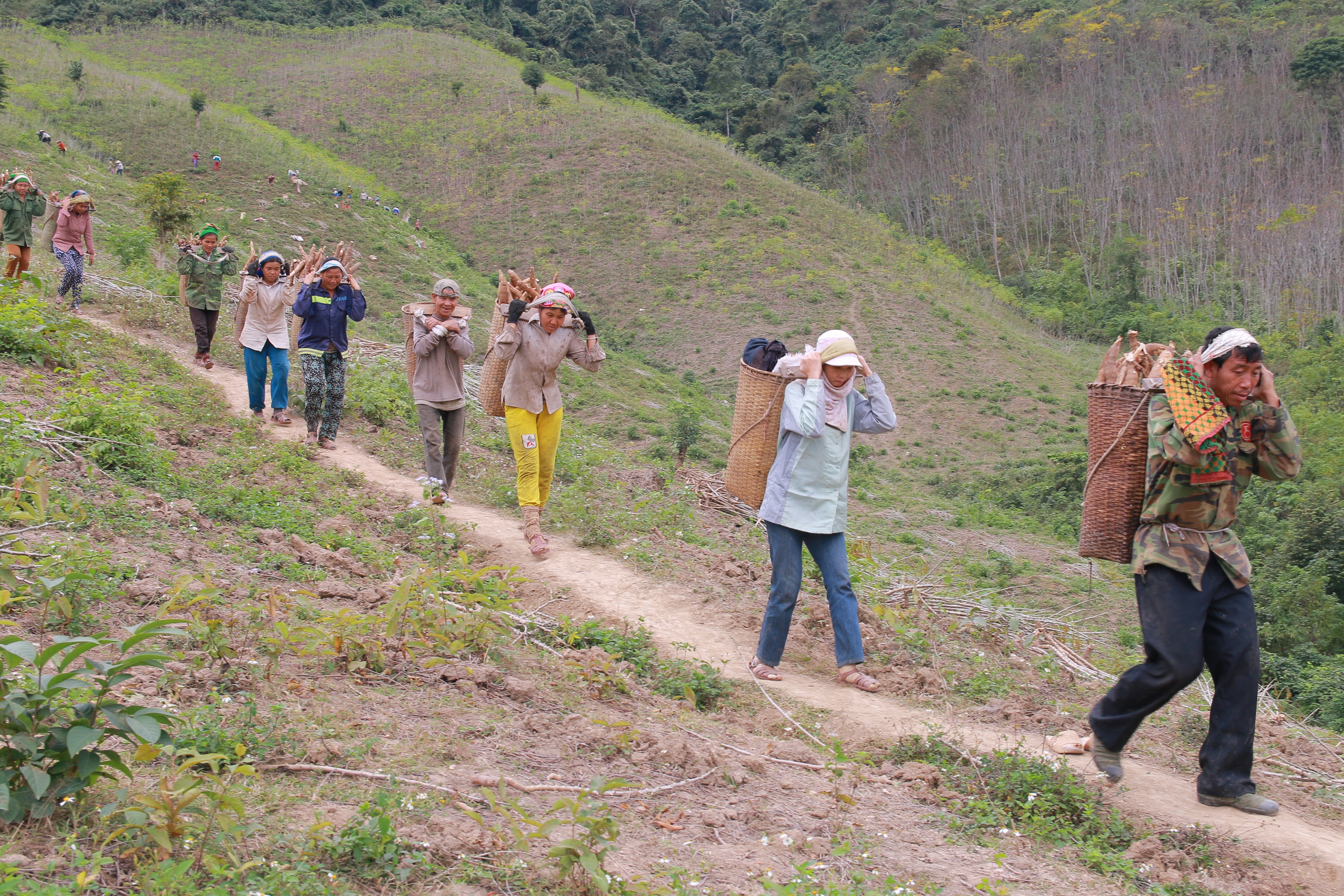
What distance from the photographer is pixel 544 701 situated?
13.9 feet

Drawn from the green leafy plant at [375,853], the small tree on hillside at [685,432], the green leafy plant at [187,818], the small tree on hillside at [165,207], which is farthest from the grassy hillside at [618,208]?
the green leafy plant at [187,818]

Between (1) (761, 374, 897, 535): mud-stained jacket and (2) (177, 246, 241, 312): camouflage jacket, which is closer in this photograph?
(1) (761, 374, 897, 535): mud-stained jacket

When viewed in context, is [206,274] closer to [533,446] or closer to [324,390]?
[324,390]

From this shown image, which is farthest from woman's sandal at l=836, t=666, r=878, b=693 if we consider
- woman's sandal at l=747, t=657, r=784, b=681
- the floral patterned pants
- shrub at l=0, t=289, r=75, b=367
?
shrub at l=0, t=289, r=75, b=367

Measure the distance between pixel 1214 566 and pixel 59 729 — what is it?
3.91 metres

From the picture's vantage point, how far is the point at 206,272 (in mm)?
9789

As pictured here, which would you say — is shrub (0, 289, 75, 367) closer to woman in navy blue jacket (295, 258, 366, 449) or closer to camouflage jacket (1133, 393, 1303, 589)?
woman in navy blue jacket (295, 258, 366, 449)

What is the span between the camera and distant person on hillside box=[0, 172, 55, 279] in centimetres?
1007

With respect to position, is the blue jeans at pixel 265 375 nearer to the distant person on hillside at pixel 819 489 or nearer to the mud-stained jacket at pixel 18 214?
the mud-stained jacket at pixel 18 214

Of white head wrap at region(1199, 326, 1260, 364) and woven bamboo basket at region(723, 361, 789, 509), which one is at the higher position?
white head wrap at region(1199, 326, 1260, 364)

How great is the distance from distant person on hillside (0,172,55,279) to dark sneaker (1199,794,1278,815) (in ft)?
37.6

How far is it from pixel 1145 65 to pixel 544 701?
52490 mm

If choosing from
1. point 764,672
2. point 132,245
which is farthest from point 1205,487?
point 132,245

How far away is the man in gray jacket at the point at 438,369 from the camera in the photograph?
727 centimetres
